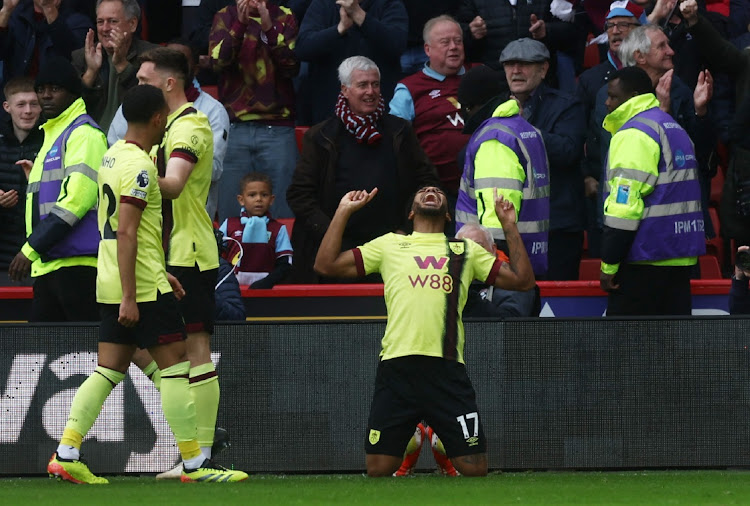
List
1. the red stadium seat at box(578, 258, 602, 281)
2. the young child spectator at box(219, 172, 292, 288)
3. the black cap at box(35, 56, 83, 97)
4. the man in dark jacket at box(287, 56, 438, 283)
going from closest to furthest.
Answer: the black cap at box(35, 56, 83, 97) < the young child spectator at box(219, 172, 292, 288) < the man in dark jacket at box(287, 56, 438, 283) < the red stadium seat at box(578, 258, 602, 281)

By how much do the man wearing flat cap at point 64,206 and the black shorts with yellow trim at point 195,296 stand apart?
1054 millimetres

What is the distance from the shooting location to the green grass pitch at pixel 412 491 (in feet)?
20.5

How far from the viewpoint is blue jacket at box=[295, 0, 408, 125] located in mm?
11125

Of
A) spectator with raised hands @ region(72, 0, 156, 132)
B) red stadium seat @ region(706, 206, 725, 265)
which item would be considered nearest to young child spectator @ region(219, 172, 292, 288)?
spectator with raised hands @ region(72, 0, 156, 132)

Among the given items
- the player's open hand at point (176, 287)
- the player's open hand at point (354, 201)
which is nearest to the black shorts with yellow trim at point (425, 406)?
the player's open hand at point (354, 201)

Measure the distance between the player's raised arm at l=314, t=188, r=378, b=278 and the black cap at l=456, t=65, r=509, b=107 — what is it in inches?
94.2

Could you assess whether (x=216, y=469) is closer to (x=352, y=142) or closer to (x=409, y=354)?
(x=409, y=354)

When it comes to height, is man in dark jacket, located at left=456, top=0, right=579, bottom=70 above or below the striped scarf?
above

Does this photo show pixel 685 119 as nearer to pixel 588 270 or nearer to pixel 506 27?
pixel 588 270

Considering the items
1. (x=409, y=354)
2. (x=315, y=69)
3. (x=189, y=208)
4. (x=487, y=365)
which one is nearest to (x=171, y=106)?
(x=189, y=208)

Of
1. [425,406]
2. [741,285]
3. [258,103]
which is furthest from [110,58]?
[741,285]

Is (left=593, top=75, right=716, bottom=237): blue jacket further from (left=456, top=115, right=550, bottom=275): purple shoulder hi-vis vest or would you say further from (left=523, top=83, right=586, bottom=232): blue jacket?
(left=456, top=115, right=550, bottom=275): purple shoulder hi-vis vest

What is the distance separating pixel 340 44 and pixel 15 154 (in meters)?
2.65

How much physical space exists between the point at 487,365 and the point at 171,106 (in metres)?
2.31
